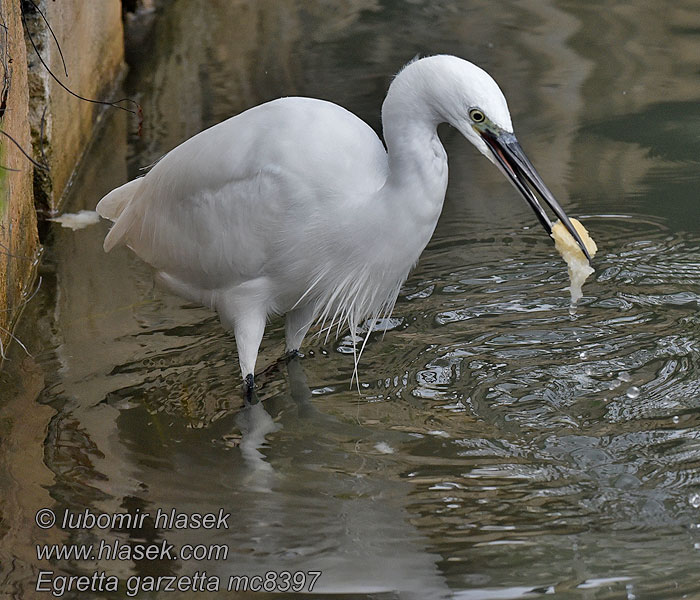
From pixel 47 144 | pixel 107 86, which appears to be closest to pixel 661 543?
pixel 47 144

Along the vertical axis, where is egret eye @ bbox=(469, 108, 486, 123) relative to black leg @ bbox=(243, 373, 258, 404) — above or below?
above

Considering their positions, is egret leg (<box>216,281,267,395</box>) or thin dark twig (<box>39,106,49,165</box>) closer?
egret leg (<box>216,281,267,395</box>)

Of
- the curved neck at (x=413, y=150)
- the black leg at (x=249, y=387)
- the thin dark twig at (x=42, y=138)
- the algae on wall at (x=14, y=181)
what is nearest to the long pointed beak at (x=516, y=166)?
the curved neck at (x=413, y=150)

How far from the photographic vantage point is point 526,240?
439 cm

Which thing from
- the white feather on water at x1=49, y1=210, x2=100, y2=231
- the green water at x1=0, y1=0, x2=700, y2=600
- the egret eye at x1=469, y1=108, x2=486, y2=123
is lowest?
the green water at x1=0, y1=0, x2=700, y2=600

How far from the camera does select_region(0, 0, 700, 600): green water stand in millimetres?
2662

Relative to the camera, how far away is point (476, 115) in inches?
107

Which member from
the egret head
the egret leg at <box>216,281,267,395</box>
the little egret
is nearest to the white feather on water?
the little egret

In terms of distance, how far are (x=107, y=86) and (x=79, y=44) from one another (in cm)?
73

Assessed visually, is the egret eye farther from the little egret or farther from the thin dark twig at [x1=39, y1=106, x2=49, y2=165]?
the thin dark twig at [x1=39, y1=106, x2=49, y2=165]

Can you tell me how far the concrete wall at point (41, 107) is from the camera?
12.6ft

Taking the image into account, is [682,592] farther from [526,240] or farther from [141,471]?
[526,240]

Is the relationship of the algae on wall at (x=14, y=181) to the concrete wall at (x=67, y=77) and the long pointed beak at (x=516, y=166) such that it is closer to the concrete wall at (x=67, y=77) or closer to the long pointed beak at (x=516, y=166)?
the concrete wall at (x=67, y=77)

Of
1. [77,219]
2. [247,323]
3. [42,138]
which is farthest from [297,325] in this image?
[42,138]
